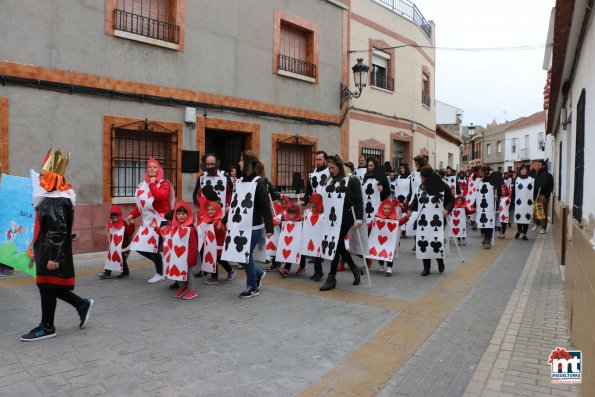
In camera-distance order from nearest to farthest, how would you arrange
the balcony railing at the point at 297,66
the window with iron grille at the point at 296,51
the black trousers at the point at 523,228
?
the black trousers at the point at 523,228 < the balcony railing at the point at 297,66 < the window with iron grille at the point at 296,51

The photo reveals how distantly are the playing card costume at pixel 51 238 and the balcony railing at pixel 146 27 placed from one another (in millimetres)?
6099

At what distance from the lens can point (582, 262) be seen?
3.81m

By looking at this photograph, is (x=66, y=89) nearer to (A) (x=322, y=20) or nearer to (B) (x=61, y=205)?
(B) (x=61, y=205)

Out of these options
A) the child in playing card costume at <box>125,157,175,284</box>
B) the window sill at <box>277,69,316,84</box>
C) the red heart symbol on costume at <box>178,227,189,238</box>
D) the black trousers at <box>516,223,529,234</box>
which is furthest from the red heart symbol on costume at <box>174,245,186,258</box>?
the black trousers at <box>516,223,529,234</box>

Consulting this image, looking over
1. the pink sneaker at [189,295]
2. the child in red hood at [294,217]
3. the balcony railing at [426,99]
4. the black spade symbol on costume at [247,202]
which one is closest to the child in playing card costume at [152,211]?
the pink sneaker at [189,295]

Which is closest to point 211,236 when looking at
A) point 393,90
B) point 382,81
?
point 382,81

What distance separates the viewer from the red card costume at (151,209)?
6938 mm

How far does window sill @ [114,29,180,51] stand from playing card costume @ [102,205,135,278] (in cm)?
419

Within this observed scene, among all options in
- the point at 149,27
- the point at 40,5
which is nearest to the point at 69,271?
the point at 40,5

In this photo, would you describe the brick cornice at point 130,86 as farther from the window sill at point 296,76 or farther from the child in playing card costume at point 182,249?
the child in playing card costume at point 182,249

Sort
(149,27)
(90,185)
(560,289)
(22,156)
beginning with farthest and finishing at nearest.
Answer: (149,27)
(90,185)
(22,156)
(560,289)

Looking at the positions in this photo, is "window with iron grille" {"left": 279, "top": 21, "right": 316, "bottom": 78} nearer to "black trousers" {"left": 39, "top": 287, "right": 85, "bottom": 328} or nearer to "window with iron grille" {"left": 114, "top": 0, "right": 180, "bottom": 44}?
"window with iron grille" {"left": 114, "top": 0, "right": 180, "bottom": 44}

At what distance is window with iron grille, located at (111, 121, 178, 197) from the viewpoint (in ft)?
32.6

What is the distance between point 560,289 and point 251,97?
832 cm
